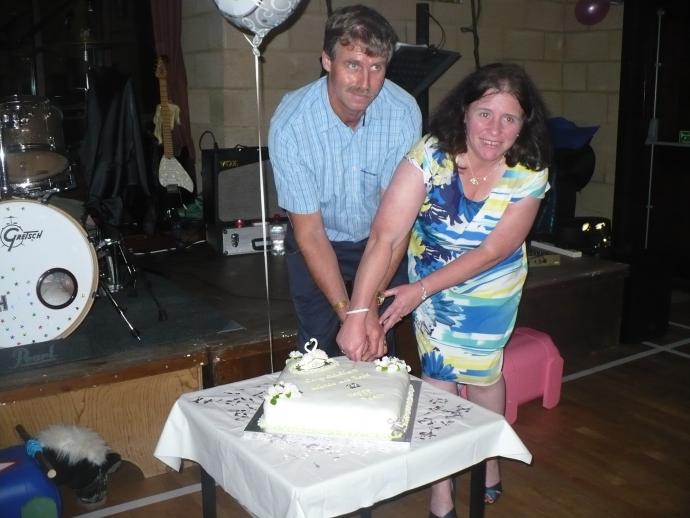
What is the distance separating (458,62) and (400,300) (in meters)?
3.26

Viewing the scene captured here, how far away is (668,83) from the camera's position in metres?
4.56

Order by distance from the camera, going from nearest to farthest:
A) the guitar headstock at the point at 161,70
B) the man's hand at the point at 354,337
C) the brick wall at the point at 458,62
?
the man's hand at the point at 354,337
the guitar headstock at the point at 161,70
the brick wall at the point at 458,62

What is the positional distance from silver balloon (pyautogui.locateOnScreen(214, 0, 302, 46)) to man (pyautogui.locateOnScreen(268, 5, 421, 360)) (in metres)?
0.38

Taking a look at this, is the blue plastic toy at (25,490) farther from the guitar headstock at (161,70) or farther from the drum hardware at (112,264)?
the guitar headstock at (161,70)

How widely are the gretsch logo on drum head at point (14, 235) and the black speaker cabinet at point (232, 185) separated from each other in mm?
1441

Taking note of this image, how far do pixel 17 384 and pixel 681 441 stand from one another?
7.31ft

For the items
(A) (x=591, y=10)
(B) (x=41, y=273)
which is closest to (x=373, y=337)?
(B) (x=41, y=273)

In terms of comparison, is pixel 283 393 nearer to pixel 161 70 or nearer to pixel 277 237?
pixel 277 237

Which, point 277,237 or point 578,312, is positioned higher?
point 277,237

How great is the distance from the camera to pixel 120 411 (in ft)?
7.57

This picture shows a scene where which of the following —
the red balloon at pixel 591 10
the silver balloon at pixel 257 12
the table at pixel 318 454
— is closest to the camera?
the table at pixel 318 454

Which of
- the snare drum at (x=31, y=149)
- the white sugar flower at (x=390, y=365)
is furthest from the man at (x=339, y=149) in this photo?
the snare drum at (x=31, y=149)

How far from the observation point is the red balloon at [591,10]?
15.1 feet

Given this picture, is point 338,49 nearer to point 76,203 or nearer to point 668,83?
point 76,203
